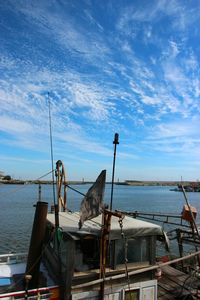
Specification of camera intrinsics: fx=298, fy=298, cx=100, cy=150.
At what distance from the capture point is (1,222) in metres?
44.8

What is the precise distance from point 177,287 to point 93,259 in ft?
15.9

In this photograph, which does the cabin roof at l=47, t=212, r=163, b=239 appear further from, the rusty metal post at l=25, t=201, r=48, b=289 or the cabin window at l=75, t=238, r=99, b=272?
the rusty metal post at l=25, t=201, r=48, b=289

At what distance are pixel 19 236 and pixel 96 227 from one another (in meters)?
27.2

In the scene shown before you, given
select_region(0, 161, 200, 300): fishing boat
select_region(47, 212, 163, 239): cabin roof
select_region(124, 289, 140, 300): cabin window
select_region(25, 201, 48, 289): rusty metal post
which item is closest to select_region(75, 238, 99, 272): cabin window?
select_region(0, 161, 200, 300): fishing boat

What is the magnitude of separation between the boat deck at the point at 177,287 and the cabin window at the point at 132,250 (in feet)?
7.38

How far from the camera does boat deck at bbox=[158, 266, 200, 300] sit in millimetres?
11984

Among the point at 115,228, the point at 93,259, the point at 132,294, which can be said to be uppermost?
the point at 115,228

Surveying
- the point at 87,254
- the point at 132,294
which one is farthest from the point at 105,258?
the point at 132,294

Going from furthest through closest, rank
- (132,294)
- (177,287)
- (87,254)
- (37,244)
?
(177,287) < (37,244) < (132,294) < (87,254)

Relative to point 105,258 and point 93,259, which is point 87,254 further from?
point 105,258

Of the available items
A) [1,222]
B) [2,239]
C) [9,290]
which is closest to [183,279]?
[9,290]

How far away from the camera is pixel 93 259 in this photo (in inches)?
397

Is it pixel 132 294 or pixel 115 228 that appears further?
pixel 132 294

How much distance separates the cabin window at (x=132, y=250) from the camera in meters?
10.3
